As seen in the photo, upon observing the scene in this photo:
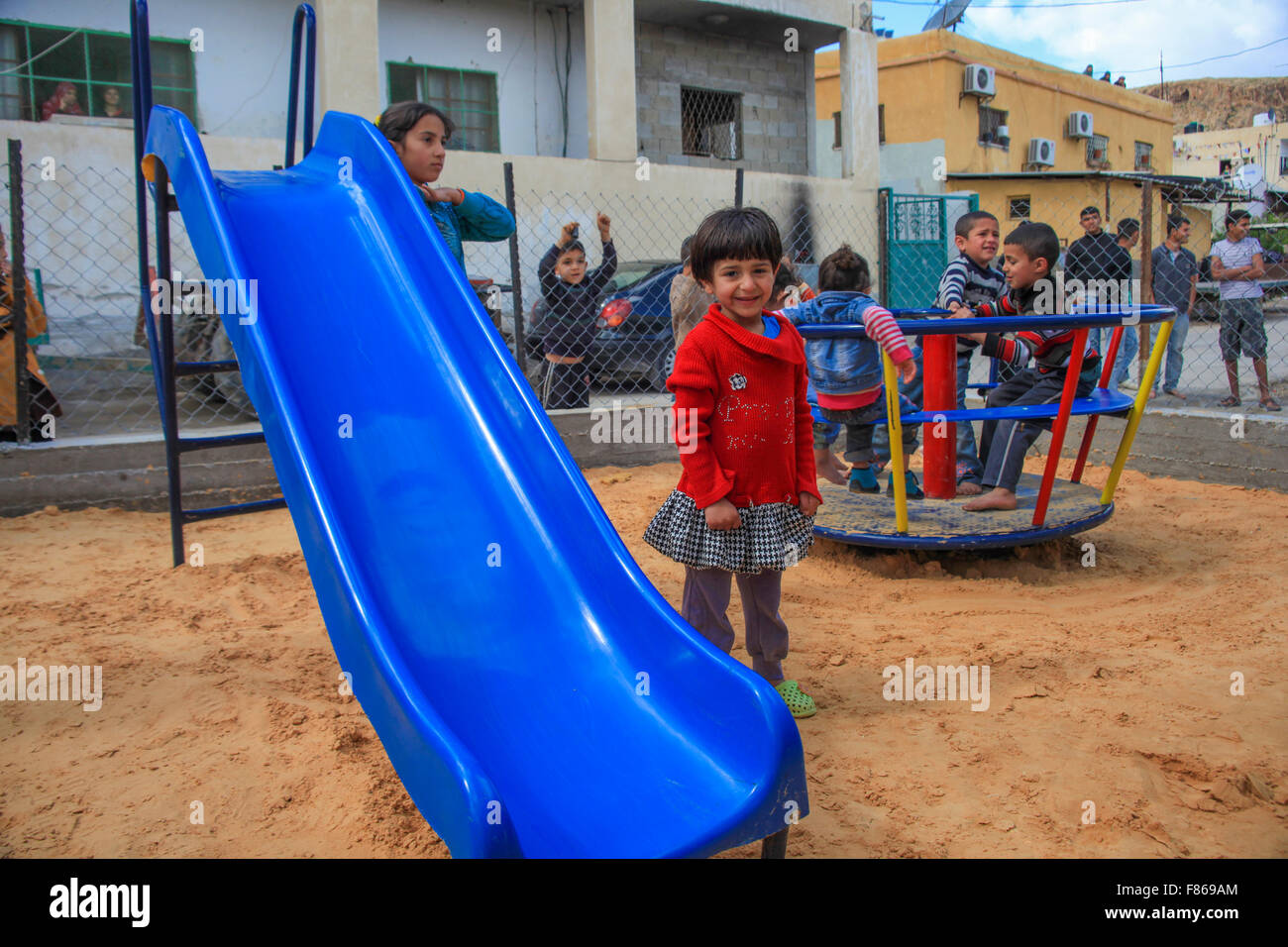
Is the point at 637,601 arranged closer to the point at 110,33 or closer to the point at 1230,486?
the point at 1230,486

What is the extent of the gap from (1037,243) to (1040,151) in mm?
20600

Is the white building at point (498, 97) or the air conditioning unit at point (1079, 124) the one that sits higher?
the air conditioning unit at point (1079, 124)

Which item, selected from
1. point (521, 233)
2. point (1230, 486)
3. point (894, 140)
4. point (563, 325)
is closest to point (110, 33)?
point (521, 233)

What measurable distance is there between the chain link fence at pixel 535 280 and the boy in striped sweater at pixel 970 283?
1.15 m

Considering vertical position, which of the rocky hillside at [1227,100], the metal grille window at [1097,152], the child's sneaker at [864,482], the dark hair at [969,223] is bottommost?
the child's sneaker at [864,482]

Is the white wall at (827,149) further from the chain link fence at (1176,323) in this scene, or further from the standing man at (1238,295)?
the standing man at (1238,295)

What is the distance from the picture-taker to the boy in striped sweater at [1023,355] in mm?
4145

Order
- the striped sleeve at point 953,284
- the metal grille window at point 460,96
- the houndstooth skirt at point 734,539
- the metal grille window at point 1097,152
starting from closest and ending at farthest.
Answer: the houndstooth skirt at point 734,539 < the striped sleeve at point 953,284 < the metal grille window at point 460,96 < the metal grille window at point 1097,152

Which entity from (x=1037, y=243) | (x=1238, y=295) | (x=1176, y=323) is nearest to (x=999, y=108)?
(x=1176, y=323)

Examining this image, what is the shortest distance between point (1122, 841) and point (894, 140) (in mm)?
20787

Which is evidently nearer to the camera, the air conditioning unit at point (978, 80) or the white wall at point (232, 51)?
the white wall at point (232, 51)

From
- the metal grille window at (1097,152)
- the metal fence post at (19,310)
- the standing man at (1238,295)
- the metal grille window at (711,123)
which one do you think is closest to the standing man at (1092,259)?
the standing man at (1238,295)

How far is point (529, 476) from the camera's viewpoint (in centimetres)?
273

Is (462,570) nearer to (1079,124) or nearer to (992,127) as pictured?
(992,127)
